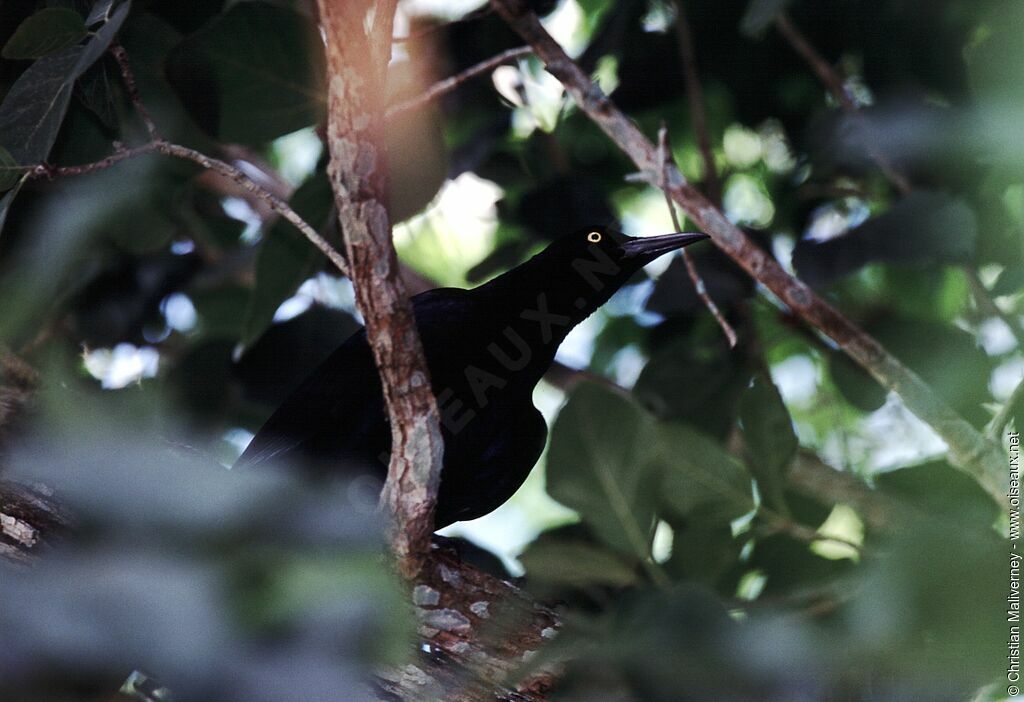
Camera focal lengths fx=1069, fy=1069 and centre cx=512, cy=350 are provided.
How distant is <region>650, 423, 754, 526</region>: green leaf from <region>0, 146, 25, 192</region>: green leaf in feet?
5.76

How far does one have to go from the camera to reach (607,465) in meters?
2.82

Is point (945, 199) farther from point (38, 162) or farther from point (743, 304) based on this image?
point (38, 162)

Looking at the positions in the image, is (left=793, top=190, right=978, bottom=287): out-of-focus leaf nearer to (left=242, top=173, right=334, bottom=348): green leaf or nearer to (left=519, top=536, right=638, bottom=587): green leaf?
(left=519, top=536, right=638, bottom=587): green leaf

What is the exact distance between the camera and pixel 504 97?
163 inches

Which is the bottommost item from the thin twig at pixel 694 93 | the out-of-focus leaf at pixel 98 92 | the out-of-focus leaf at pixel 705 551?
the out-of-focus leaf at pixel 705 551

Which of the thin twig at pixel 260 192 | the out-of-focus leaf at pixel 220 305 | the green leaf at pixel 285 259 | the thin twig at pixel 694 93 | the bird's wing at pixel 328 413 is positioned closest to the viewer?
the thin twig at pixel 260 192

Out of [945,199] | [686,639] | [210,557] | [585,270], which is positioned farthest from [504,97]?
[210,557]

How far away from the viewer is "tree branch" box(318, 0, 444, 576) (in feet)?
6.43

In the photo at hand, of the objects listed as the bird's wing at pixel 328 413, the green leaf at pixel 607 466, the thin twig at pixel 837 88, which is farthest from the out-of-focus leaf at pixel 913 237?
the bird's wing at pixel 328 413

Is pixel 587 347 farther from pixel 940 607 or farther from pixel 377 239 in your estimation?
pixel 940 607

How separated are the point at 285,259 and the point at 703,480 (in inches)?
52.7

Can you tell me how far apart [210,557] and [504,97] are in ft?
11.5

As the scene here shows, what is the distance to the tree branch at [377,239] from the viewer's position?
1.96 m

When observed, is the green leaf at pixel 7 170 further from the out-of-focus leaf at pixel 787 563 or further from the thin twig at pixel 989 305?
the thin twig at pixel 989 305
